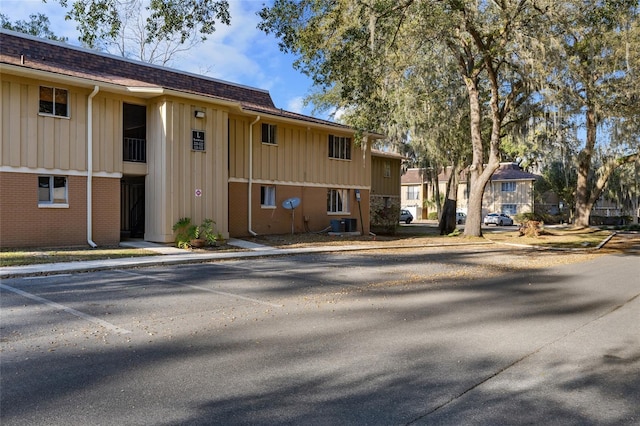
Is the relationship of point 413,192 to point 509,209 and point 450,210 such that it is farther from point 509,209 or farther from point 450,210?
point 450,210

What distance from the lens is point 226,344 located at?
5535mm

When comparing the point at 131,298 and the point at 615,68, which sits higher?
the point at 615,68

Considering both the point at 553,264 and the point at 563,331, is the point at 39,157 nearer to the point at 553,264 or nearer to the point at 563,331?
the point at 563,331

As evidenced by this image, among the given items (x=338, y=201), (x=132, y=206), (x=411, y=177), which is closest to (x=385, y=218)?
(x=338, y=201)

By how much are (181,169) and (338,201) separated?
992 cm

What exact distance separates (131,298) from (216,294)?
139 cm

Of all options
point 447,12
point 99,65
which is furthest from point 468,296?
point 99,65

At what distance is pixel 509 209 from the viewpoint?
57.2 m

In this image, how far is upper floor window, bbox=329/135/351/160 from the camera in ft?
80.4

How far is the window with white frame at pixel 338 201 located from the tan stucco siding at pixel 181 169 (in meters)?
7.47

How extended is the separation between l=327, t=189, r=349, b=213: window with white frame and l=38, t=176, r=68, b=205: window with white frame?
40.7 feet

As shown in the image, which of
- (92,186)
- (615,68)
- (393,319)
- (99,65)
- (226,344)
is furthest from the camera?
(615,68)

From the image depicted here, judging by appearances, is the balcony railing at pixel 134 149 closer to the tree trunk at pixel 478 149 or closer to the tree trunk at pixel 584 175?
the tree trunk at pixel 478 149

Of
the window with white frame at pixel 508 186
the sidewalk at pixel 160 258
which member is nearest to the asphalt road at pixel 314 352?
the sidewalk at pixel 160 258
